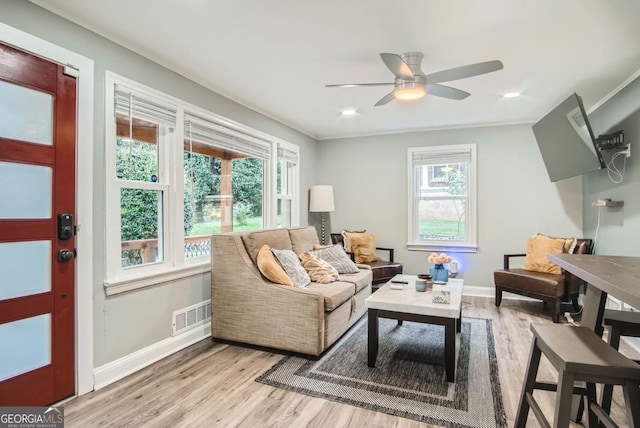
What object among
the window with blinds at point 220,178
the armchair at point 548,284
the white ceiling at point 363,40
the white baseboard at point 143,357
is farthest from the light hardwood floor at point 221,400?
the white ceiling at point 363,40

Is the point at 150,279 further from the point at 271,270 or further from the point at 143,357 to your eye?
the point at 271,270

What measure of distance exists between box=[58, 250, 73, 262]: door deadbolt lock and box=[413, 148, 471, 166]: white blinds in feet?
14.2

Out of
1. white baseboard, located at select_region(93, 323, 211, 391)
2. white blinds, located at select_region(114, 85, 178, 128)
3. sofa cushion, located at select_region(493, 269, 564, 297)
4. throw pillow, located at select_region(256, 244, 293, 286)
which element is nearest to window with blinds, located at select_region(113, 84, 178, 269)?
white blinds, located at select_region(114, 85, 178, 128)

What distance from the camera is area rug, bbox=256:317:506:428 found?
2.04 metres

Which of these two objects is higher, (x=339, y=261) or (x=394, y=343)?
(x=339, y=261)

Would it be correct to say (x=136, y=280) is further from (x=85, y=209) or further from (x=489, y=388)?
(x=489, y=388)

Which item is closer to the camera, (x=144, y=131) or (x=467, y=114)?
(x=144, y=131)

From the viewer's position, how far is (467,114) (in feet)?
14.0

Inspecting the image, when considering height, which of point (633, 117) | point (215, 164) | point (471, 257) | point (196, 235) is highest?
point (633, 117)

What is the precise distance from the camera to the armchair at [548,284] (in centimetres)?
365

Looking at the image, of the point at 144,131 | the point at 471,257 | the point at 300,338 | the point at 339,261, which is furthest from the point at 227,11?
the point at 471,257

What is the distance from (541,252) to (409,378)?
2.73 metres

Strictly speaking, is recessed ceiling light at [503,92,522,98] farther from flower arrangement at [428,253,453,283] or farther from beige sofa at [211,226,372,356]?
beige sofa at [211,226,372,356]

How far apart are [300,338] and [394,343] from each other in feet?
2.92
